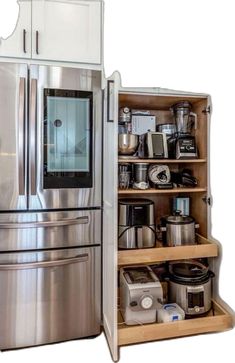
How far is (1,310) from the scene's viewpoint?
180cm

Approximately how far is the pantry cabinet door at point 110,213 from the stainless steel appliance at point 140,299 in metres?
0.15

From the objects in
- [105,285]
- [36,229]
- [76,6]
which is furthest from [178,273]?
[76,6]

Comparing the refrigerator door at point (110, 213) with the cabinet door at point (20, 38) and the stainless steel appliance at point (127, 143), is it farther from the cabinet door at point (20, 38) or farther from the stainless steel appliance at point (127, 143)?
the cabinet door at point (20, 38)

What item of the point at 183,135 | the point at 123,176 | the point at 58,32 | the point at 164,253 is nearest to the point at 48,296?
the point at 164,253

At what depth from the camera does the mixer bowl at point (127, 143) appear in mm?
1945

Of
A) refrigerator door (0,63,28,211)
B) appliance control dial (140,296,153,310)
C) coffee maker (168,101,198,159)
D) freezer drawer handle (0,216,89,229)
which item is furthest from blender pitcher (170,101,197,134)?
appliance control dial (140,296,153,310)

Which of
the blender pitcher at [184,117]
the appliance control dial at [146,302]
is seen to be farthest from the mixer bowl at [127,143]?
the appliance control dial at [146,302]

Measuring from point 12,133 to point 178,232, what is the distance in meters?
1.38

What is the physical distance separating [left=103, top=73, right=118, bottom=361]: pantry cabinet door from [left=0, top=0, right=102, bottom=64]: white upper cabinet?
16.7 inches

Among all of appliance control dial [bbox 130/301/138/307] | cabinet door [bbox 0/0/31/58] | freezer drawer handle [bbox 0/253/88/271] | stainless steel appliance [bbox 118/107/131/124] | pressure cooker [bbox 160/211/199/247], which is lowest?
appliance control dial [bbox 130/301/138/307]

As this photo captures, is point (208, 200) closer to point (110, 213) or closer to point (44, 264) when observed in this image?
point (110, 213)

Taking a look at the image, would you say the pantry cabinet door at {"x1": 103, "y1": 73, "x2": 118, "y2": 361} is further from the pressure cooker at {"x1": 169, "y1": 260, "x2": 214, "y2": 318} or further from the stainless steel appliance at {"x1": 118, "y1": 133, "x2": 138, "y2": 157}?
the pressure cooker at {"x1": 169, "y1": 260, "x2": 214, "y2": 318}

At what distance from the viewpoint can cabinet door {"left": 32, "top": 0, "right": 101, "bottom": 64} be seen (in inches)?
74.5

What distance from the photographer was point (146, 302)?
6.22 ft
